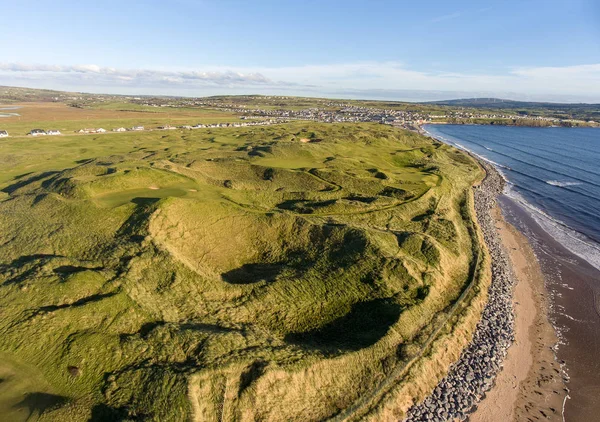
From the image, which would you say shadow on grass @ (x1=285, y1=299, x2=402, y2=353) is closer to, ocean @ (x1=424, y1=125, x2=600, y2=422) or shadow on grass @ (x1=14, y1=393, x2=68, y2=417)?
ocean @ (x1=424, y1=125, x2=600, y2=422)

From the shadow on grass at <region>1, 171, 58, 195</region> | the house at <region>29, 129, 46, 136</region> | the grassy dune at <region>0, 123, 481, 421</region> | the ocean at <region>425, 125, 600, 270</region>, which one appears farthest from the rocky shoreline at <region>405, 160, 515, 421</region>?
the house at <region>29, 129, 46, 136</region>

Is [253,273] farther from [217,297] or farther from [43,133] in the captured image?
[43,133]

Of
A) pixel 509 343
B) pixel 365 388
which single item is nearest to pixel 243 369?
pixel 365 388

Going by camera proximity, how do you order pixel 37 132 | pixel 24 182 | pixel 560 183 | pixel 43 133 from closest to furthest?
1. pixel 24 182
2. pixel 560 183
3. pixel 37 132
4. pixel 43 133

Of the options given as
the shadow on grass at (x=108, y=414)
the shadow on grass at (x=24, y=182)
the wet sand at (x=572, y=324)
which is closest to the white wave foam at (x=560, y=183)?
the wet sand at (x=572, y=324)

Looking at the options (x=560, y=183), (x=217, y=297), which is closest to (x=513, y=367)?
(x=217, y=297)

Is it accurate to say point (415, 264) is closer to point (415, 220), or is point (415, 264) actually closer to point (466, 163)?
point (415, 220)
